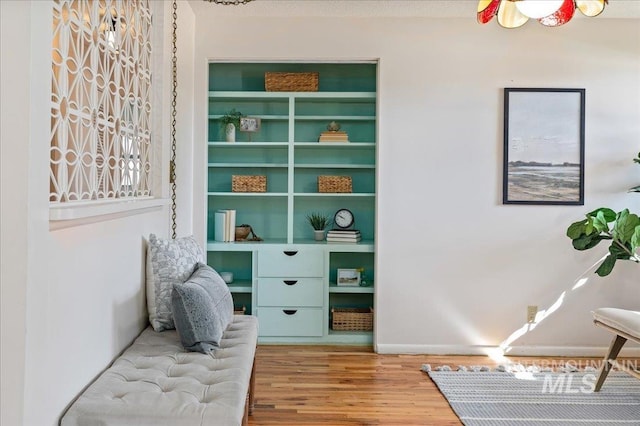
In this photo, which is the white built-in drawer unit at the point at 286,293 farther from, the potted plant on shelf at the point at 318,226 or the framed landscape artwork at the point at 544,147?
the framed landscape artwork at the point at 544,147

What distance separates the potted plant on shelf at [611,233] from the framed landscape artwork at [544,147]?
0.38 m

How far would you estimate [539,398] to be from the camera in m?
3.07

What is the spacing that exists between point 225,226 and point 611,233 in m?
2.86

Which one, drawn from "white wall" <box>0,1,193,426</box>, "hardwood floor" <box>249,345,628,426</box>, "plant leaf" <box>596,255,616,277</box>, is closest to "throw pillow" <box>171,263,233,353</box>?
"white wall" <box>0,1,193,426</box>

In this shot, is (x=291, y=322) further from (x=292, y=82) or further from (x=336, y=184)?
(x=292, y=82)

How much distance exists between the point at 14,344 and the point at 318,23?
3266 mm

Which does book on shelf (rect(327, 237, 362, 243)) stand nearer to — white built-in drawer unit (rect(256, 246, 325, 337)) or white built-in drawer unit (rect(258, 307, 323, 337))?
white built-in drawer unit (rect(256, 246, 325, 337))

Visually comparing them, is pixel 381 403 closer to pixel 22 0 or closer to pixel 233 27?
pixel 22 0

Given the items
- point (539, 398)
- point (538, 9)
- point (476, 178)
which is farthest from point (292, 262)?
point (538, 9)

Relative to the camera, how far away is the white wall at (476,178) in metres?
3.96

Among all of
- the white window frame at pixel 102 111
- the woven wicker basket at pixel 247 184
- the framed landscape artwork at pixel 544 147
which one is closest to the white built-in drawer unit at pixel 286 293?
the woven wicker basket at pixel 247 184

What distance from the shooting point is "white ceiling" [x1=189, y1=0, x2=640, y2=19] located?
370cm

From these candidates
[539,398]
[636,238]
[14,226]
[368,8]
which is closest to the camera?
[14,226]

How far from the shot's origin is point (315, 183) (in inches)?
180
